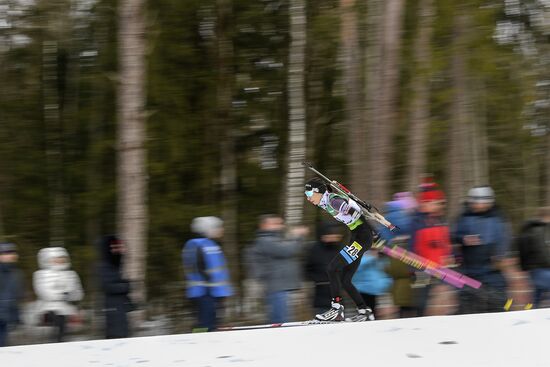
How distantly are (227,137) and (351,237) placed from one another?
7531 millimetres

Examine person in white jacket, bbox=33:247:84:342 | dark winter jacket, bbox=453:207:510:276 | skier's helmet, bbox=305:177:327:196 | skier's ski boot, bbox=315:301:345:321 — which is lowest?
skier's ski boot, bbox=315:301:345:321

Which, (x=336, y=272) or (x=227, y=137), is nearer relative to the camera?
(x=336, y=272)

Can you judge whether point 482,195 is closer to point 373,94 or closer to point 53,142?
point 373,94

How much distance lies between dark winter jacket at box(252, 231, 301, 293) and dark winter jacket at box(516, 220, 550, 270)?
2195 mm

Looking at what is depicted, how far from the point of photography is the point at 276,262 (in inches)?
278

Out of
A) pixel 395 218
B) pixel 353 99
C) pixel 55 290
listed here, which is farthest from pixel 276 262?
pixel 353 99

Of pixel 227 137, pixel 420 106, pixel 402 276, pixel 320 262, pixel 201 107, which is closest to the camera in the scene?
pixel 402 276

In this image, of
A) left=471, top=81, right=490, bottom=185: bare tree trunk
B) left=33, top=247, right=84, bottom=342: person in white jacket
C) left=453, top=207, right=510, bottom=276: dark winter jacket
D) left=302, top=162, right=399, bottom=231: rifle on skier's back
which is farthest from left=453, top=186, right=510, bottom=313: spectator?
left=471, top=81, right=490, bottom=185: bare tree trunk

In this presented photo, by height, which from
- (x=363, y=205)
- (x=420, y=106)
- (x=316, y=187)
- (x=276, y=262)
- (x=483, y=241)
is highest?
(x=420, y=106)

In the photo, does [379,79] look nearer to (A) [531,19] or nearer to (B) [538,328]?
(B) [538,328]

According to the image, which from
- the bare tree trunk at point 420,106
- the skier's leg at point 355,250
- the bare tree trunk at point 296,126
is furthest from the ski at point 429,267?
the bare tree trunk at point 420,106

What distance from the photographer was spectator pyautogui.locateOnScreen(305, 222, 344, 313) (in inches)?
283

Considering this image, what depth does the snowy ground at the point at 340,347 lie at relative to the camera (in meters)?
5.14

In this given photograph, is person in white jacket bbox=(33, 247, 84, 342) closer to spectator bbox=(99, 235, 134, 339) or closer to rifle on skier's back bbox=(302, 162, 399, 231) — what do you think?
spectator bbox=(99, 235, 134, 339)
